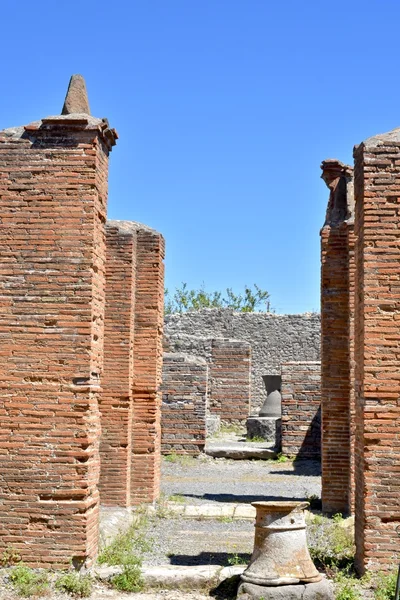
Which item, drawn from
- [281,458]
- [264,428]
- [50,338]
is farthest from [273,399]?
[50,338]

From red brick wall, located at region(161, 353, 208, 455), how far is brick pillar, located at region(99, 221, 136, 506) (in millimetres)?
6705

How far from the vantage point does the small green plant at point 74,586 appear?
263 inches

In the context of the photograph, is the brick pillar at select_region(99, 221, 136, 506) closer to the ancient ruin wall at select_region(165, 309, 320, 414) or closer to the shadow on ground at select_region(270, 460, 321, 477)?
the shadow on ground at select_region(270, 460, 321, 477)

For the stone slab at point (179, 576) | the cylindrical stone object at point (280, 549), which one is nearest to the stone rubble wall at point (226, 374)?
the stone slab at point (179, 576)

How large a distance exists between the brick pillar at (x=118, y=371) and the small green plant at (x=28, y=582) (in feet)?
13.8

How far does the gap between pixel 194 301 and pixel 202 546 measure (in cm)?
4069

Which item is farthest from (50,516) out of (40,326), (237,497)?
(237,497)

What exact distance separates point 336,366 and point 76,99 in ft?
17.3

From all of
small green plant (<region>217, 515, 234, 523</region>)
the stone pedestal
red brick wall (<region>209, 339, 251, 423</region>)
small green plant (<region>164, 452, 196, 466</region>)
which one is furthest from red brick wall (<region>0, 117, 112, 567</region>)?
red brick wall (<region>209, 339, 251, 423</region>)

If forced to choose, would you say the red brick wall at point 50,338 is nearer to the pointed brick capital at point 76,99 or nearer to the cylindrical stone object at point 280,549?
the pointed brick capital at point 76,99

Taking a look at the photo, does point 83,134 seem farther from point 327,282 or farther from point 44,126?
point 327,282

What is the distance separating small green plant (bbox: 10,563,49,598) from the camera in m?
6.57

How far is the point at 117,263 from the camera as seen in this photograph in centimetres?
1148

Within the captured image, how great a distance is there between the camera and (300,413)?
18.0 meters
